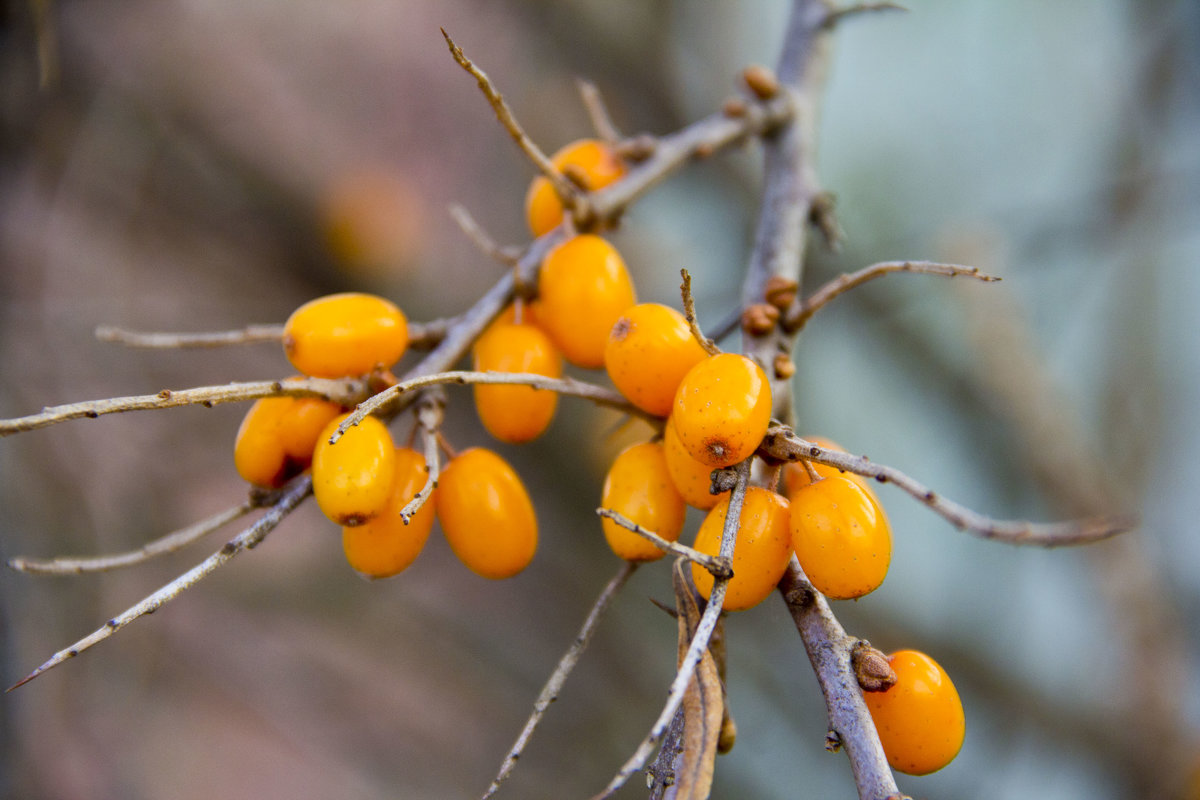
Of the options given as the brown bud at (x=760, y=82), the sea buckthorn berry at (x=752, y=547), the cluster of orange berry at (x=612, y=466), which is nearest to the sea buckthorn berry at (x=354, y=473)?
the cluster of orange berry at (x=612, y=466)

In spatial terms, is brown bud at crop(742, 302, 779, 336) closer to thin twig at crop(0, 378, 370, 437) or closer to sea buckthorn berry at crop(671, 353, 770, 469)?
sea buckthorn berry at crop(671, 353, 770, 469)

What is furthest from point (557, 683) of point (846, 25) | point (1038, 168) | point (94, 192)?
point (1038, 168)

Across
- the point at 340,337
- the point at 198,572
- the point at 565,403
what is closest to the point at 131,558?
the point at 198,572

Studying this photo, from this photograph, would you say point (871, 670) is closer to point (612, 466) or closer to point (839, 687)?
point (839, 687)

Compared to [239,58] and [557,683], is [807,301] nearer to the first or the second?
[557,683]

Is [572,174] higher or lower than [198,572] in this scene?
higher

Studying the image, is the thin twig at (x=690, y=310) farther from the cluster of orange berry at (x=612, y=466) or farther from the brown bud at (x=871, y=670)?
the brown bud at (x=871, y=670)
